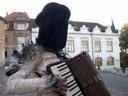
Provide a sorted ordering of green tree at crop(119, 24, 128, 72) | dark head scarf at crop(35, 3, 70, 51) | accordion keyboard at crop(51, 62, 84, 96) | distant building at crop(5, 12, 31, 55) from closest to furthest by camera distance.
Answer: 1. accordion keyboard at crop(51, 62, 84, 96)
2. dark head scarf at crop(35, 3, 70, 51)
3. distant building at crop(5, 12, 31, 55)
4. green tree at crop(119, 24, 128, 72)

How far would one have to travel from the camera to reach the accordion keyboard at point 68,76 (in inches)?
77.5

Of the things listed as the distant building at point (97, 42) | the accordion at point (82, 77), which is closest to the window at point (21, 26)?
the distant building at point (97, 42)

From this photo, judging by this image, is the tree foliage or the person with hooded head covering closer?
the person with hooded head covering

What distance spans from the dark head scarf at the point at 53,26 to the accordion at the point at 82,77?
0.57 feet

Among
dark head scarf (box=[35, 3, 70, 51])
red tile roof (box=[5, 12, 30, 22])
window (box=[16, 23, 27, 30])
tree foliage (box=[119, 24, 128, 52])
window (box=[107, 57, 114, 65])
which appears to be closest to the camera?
dark head scarf (box=[35, 3, 70, 51])

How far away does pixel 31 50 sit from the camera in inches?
87.7

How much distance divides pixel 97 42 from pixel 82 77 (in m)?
52.0

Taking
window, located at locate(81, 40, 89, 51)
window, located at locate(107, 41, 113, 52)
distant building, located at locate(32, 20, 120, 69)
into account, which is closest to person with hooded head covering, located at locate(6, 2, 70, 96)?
distant building, located at locate(32, 20, 120, 69)

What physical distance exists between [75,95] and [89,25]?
180ft

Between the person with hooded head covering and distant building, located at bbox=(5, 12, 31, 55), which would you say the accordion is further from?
distant building, located at bbox=(5, 12, 31, 55)

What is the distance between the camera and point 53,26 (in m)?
2.23

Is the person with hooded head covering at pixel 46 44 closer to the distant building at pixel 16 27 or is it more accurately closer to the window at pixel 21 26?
the distant building at pixel 16 27

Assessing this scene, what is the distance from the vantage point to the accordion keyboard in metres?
1.97

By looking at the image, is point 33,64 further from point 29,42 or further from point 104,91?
point 104,91
